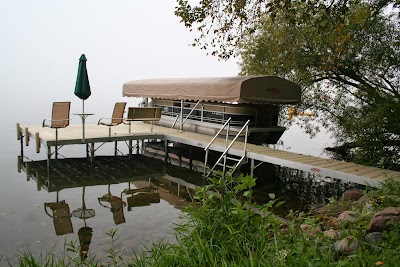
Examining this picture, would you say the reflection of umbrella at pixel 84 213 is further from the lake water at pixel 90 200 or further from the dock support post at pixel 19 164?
the dock support post at pixel 19 164

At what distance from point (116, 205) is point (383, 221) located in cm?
620

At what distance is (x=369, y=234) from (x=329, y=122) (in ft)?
41.9

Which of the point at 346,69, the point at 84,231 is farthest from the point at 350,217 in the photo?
the point at 346,69

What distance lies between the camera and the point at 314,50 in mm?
13430

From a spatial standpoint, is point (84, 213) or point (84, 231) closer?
point (84, 231)

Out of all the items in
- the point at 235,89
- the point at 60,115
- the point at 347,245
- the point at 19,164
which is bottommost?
the point at 19,164

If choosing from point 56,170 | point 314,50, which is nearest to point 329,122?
A: point 314,50

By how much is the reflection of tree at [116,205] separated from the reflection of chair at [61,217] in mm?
867

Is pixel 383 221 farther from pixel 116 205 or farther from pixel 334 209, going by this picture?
pixel 116 205

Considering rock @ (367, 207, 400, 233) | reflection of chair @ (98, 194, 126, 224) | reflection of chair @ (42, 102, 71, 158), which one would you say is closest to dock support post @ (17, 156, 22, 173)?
reflection of chair @ (42, 102, 71, 158)

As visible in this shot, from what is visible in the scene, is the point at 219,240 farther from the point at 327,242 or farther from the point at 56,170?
the point at 56,170

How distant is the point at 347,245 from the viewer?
12.8 feet

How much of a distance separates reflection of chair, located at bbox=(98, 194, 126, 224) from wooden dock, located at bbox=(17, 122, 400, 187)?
2.94 metres

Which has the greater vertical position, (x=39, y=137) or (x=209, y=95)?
(x=209, y=95)
